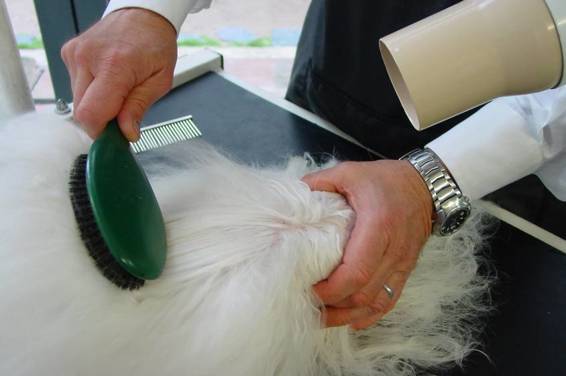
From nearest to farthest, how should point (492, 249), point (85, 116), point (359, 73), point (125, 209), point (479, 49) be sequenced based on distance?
1. point (479, 49)
2. point (125, 209)
3. point (85, 116)
4. point (492, 249)
5. point (359, 73)

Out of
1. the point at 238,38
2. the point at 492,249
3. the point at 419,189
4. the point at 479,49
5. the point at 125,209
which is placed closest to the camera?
the point at 479,49

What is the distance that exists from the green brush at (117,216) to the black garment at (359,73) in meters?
0.62

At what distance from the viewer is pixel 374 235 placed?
679mm

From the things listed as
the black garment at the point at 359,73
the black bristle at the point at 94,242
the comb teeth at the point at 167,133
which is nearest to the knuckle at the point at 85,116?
the black bristle at the point at 94,242

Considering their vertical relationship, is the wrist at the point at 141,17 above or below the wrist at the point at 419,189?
above

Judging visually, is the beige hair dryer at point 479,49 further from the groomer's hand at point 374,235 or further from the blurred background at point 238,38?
the blurred background at point 238,38

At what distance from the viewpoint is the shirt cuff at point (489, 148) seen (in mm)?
826

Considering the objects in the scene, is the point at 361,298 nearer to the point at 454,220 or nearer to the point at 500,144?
the point at 454,220

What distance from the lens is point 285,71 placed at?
2635 millimetres

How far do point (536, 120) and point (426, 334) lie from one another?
364 millimetres

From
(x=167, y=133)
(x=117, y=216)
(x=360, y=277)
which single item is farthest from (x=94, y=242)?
(x=167, y=133)

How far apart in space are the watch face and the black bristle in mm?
444

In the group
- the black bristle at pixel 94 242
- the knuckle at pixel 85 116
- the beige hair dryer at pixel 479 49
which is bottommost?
the black bristle at pixel 94 242

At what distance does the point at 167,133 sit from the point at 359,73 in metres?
0.40
